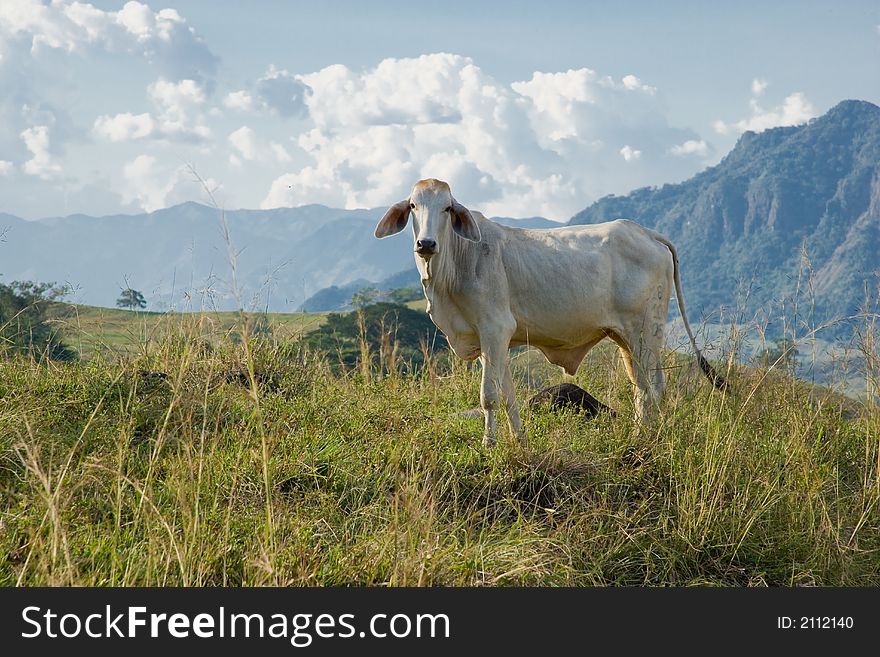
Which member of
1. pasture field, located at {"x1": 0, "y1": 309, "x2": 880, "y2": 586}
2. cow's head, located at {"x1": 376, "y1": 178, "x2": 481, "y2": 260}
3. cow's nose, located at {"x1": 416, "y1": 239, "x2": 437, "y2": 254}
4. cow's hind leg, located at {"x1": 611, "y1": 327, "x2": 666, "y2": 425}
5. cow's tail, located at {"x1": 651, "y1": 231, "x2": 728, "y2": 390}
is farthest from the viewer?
cow's hind leg, located at {"x1": 611, "y1": 327, "x2": 666, "y2": 425}

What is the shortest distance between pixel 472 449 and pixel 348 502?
3.65ft

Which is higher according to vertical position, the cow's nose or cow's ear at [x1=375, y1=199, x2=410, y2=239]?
cow's ear at [x1=375, y1=199, x2=410, y2=239]

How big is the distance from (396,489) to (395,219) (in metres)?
2.29

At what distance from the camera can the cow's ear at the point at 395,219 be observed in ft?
21.8

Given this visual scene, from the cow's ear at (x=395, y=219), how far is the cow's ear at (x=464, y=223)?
1.21ft

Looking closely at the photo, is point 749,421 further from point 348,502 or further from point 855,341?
point 348,502

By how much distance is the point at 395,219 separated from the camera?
669cm

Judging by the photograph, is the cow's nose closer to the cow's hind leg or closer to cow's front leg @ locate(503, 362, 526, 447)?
cow's front leg @ locate(503, 362, 526, 447)

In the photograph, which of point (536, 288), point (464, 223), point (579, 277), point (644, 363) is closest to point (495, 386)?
point (536, 288)

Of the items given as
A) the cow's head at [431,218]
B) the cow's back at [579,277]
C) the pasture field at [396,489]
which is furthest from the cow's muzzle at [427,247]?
the pasture field at [396,489]

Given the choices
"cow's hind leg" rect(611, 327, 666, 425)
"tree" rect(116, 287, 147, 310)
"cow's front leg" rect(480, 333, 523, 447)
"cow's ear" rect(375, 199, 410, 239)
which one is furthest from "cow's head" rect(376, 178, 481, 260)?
"tree" rect(116, 287, 147, 310)

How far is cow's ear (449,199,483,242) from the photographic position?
6.54 m

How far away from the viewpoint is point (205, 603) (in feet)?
11.9

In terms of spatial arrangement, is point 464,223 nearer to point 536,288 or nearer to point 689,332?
point 536,288
